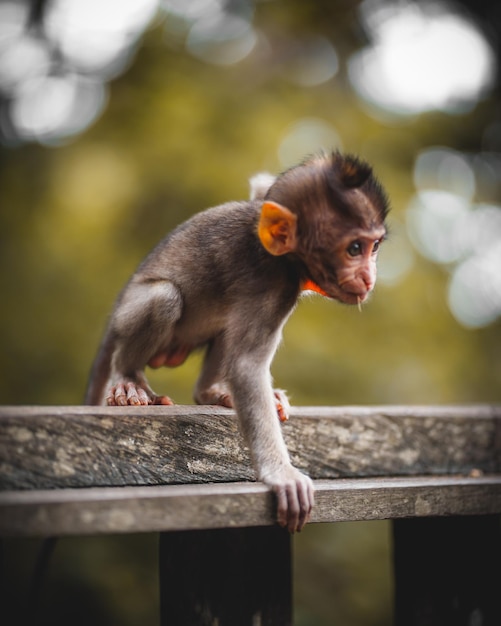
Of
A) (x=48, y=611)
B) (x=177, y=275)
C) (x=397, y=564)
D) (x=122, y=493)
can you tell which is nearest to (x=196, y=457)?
(x=122, y=493)

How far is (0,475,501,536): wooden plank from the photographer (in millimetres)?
2275

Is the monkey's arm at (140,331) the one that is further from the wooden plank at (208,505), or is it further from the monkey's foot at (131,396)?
the wooden plank at (208,505)

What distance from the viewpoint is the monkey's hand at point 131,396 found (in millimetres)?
3643

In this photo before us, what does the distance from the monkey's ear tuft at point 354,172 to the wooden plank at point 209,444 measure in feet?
3.66

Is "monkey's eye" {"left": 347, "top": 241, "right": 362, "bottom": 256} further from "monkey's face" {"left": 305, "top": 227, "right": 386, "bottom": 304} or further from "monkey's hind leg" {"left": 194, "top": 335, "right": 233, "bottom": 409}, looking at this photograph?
"monkey's hind leg" {"left": 194, "top": 335, "right": 233, "bottom": 409}

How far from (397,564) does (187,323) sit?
1.68 m

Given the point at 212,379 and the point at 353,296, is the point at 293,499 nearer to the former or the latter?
the point at 353,296

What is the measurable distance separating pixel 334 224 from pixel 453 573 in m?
1.92

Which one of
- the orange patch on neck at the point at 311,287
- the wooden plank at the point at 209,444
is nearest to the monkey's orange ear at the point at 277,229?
the orange patch on neck at the point at 311,287

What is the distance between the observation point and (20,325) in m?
6.84

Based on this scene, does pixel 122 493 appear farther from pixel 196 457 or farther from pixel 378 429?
pixel 378 429

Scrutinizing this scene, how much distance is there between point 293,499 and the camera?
283 cm

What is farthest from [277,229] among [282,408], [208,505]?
[208,505]

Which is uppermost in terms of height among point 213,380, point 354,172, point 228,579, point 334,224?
point 354,172
